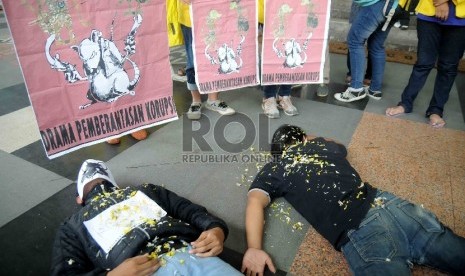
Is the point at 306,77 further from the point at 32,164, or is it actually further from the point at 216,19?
the point at 32,164

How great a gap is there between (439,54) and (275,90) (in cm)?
127

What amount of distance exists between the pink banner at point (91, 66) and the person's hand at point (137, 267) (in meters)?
0.91

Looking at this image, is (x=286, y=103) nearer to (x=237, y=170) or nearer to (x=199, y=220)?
(x=237, y=170)

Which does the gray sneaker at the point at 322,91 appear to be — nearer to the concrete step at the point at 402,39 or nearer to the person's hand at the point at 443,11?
the person's hand at the point at 443,11

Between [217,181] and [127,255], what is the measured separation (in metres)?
0.84

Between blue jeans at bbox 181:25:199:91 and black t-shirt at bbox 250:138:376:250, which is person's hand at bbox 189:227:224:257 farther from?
blue jeans at bbox 181:25:199:91

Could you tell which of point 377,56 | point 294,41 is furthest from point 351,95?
point 294,41

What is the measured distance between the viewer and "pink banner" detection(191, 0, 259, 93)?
221 centimetres

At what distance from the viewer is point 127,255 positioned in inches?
46.7

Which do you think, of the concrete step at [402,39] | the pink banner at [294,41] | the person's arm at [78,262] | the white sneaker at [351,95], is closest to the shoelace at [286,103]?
the pink banner at [294,41]

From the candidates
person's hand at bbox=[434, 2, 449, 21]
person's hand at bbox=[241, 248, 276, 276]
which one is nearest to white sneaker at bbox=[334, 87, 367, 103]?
person's hand at bbox=[434, 2, 449, 21]

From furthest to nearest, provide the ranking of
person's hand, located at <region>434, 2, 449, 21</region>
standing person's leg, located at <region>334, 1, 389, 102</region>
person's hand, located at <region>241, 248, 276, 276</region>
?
standing person's leg, located at <region>334, 1, 389, 102</region>
person's hand, located at <region>434, 2, 449, 21</region>
person's hand, located at <region>241, 248, 276, 276</region>

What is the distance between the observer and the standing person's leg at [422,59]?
239 centimetres

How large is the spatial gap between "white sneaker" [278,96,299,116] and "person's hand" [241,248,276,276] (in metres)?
1.56
